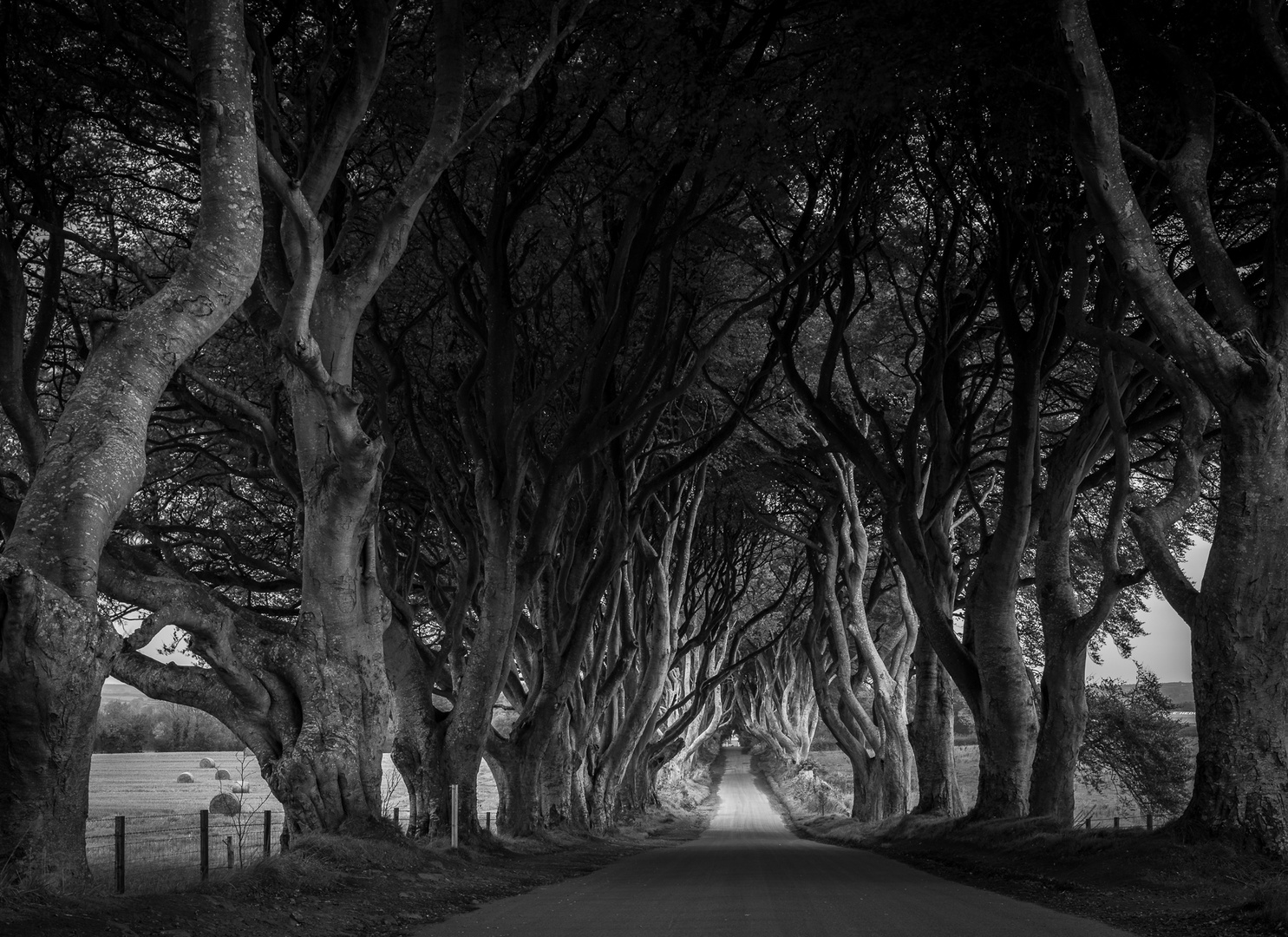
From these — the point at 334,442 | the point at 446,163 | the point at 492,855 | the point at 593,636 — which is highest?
the point at 446,163

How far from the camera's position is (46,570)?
628 centimetres

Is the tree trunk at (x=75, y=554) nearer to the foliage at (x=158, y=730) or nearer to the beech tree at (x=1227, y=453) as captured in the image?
the beech tree at (x=1227, y=453)

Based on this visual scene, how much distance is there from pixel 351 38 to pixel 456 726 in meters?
→ 8.45

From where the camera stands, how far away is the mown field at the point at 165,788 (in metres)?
23.0

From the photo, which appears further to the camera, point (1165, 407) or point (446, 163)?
point (1165, 407)

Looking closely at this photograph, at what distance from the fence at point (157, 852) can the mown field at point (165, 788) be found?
177 cm

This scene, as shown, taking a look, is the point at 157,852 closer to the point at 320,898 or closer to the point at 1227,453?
the point at 320,898

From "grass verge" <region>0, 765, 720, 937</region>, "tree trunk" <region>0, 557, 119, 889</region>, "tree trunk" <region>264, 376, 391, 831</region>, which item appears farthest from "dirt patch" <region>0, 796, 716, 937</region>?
"tree trunk" <region>264, 376, 391, 831</region>

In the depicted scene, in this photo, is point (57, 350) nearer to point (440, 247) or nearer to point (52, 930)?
point (440, 247)

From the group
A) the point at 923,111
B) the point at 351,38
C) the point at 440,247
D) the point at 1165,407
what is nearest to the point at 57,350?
the point at 440,247

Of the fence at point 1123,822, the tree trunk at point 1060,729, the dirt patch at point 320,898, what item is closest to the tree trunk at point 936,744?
the fence at point 1123,822

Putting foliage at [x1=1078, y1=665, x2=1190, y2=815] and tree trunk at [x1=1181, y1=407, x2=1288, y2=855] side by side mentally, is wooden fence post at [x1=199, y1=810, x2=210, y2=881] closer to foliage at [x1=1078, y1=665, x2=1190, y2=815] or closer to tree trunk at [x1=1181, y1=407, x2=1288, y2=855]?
tree trunk at [x1=1181, y1=407, x2=1288, y2=855]

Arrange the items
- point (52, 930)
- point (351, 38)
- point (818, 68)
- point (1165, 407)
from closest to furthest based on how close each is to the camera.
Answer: point (52, 930) < point (351, 38) < point (818, 68) < point (1165, 407)

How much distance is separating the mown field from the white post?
0.88 metres
